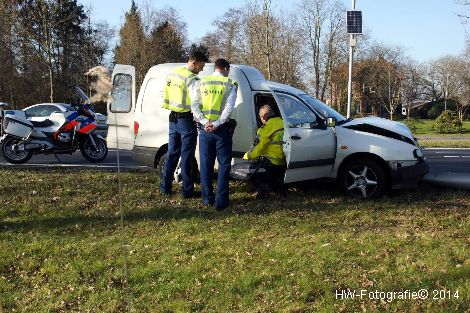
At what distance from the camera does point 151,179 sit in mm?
9016

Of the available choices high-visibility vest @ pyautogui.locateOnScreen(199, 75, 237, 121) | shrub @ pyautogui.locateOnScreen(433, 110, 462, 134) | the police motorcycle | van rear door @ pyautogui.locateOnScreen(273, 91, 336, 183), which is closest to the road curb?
van rear door @ pyautogui.locateOnScreen(273, 91, 336, 183)

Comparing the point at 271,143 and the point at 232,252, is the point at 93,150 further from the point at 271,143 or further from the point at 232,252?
the point at 232,252

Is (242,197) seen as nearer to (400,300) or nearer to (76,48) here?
(400,300)

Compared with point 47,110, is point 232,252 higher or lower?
lower

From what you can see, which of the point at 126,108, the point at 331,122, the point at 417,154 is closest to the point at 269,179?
the point at 331,122

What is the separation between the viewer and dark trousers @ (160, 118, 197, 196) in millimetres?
7170

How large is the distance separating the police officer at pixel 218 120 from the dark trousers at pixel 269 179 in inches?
30.6

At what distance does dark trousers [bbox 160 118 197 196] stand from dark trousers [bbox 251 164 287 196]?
98cm

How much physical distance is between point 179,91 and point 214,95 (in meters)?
0.67

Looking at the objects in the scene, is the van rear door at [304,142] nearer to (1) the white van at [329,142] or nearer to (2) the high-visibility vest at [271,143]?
(1) the white van at [329,142]

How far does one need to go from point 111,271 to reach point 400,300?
104 inches

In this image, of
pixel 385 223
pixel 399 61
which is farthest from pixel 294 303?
pixel 399 61

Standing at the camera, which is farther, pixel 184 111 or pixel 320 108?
pixel 320 108

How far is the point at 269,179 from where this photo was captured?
7559 mm
